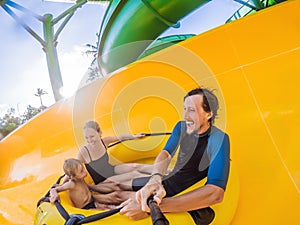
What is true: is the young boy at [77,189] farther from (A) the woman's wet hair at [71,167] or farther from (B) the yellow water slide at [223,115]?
(B) the yellow water slide at [223,115]

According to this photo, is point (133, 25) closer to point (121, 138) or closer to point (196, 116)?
point (121, 138)

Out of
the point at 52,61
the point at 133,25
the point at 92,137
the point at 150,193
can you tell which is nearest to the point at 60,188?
the point at 92,137

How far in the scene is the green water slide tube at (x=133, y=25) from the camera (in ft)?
6.49

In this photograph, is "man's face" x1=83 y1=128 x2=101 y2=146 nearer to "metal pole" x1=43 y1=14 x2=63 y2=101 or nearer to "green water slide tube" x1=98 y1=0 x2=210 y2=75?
"green water slide tube" x1=98 y1=0 x2=210 y2=75

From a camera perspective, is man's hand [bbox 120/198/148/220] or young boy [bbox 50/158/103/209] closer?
man's hand [bbox 120/198/148/220]

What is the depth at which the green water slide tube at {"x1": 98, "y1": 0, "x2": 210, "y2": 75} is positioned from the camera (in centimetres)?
198

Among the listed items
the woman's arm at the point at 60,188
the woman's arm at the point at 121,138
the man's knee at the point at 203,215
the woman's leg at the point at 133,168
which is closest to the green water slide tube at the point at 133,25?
the woman's arm at the point at 121,138

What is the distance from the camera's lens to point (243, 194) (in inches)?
39.4

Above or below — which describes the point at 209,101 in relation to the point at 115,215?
above

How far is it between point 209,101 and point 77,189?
1.68ft

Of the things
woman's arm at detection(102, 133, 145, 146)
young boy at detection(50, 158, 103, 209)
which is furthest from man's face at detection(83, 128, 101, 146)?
young boy at detection(50, 158, 103, 209)

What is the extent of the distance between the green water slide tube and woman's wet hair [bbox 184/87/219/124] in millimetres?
973

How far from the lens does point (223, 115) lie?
1.10 m

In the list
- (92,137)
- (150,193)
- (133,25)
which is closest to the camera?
(150,193)
